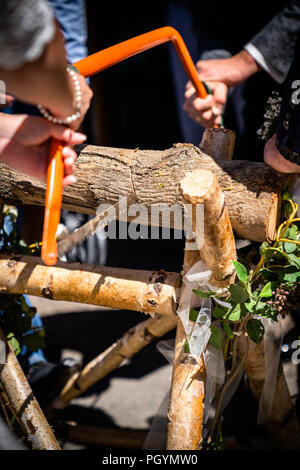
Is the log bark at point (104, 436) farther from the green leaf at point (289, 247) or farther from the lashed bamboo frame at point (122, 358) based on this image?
the green leaf at point (289, 247)

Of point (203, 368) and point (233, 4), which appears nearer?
point (203, 368)

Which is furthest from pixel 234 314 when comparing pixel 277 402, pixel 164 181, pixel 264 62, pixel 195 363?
pixel 264 62

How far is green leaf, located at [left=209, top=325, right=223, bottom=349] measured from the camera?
0.91 m

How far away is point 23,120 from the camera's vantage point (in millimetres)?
779

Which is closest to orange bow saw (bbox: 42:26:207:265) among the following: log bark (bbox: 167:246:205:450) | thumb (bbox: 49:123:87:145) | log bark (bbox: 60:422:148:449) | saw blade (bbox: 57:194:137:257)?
thumb (bbox: 49:123:87:145)

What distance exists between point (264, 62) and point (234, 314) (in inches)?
38.9

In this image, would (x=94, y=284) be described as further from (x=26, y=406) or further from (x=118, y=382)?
(x=118, y=382)

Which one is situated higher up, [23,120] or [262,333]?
[23,120]

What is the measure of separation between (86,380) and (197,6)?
4.82 ft

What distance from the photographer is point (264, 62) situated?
1464mm

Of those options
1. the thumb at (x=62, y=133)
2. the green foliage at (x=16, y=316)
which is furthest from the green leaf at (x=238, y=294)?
the green foliage at (x=16, y=316)

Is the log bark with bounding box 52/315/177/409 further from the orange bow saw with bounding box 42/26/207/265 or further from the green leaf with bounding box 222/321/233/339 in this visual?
the orange bow saw with bounding box 42/26/207/265

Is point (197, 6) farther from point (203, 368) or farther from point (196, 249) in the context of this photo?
point (203, 368)
